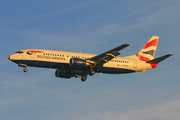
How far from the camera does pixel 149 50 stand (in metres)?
68.1

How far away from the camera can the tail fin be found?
66.2 meters

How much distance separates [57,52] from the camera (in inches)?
2249

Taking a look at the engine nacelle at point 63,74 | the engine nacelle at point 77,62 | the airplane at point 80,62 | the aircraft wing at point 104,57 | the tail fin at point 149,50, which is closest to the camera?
the aircraft wing at point 104,57

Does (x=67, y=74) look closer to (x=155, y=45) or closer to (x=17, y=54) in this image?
(x=17, y=54)

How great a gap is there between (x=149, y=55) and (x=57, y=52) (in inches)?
891

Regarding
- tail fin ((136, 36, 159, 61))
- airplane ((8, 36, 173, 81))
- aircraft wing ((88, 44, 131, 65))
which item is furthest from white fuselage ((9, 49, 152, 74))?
tail fin ((136, 36, 159, 61))

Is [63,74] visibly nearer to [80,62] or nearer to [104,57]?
[80,62]

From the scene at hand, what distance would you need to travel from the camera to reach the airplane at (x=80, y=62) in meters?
55.8

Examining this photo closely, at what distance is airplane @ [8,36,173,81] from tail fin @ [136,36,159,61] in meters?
2.31

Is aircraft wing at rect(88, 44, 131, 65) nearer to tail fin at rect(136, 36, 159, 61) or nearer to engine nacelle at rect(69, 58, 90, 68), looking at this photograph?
engine nacelle at rect(69, 58, 90, 68)

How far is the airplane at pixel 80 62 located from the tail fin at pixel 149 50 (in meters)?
2.31

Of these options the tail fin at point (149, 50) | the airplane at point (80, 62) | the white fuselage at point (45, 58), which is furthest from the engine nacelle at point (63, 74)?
the tail fin at point (149, 50)

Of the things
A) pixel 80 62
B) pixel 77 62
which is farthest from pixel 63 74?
pixel 77 62

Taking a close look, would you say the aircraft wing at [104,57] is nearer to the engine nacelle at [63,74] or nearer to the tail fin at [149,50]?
the engine nacelle at [63,74]
